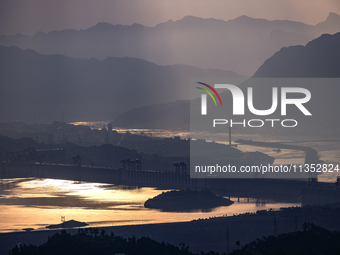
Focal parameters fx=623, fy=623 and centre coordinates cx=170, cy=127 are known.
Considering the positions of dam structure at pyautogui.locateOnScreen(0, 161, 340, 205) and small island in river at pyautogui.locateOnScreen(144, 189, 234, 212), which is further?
dam structure at pyautogui.locateOnScreen(0, 161, 340, 205)

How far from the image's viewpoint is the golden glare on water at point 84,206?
109875mm

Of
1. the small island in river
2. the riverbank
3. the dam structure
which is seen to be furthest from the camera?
the dam structure

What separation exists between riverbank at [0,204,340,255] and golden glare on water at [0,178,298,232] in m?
16.3

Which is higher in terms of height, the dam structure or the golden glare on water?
the dam structure

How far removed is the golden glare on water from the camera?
360 ft

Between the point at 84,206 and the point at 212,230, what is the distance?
2215 inches

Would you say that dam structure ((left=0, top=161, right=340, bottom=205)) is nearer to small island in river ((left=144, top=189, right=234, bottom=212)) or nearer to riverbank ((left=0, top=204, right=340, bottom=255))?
small island in river ((left=144, top=189, right=234, bottom=212))

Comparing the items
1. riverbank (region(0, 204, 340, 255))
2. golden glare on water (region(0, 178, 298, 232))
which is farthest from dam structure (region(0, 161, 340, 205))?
riverbank (region(0, 204, 340, 255))

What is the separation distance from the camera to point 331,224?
288 ft

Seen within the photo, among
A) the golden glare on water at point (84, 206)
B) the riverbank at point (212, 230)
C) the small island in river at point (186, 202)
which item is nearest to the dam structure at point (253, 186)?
the golden glare on water at point (84, 206)

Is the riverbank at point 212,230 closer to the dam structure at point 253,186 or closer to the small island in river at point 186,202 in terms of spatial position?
the dam structure at point 253,186

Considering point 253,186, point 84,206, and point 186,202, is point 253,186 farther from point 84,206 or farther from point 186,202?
point 84,206

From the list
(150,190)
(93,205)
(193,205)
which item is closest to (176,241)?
(193,205)

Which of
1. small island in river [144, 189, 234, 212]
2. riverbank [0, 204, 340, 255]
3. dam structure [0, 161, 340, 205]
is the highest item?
dam structure [0, 161, 340, 205]
